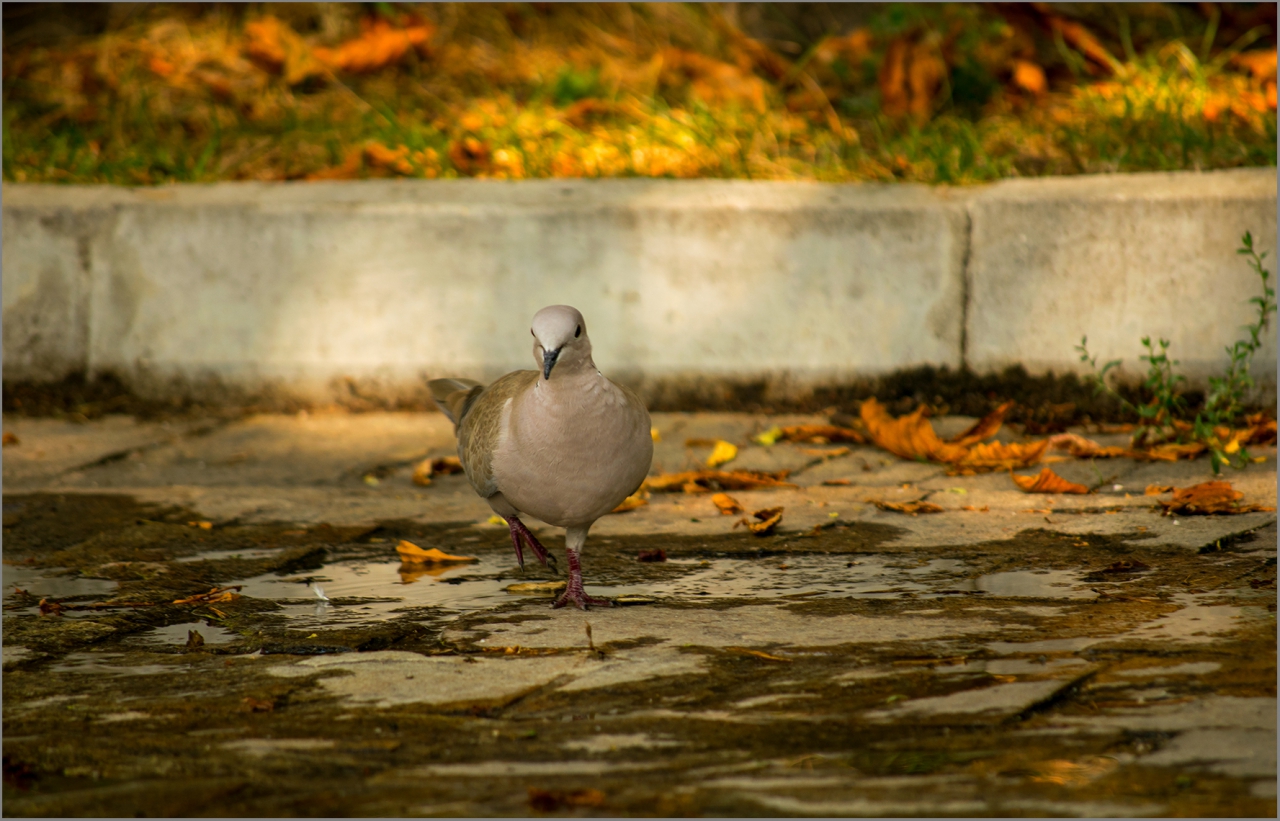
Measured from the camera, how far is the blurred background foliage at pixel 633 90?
19.2 feet

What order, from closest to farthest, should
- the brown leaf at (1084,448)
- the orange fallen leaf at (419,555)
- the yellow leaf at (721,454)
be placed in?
the orange fallen leaf at (419,555), the brown leaf at (1084,448), the yellow leaf at (721,454)

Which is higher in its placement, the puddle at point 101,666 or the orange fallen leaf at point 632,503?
the orange fallen leaf at point 632,503

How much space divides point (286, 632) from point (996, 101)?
15.6 feet

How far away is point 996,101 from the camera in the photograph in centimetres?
656

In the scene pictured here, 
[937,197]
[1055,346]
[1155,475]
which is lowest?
[1155,475]

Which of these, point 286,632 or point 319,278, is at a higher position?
point 319,278

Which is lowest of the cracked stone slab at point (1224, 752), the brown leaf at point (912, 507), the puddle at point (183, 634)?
the puddle at point (183, 634)

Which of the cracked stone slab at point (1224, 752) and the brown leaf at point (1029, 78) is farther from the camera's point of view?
the brown leaf at point (1029, 78)

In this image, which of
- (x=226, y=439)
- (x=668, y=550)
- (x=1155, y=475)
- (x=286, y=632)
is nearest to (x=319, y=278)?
(x=226, y=439)

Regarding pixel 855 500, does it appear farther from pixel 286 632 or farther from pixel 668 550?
pixel 286 632

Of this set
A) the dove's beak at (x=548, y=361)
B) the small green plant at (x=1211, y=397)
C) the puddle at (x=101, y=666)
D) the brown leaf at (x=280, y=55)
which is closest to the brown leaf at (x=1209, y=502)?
the small green plant at (x=1211, y=397)

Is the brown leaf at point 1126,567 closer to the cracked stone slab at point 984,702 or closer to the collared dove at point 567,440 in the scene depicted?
the cracked stone slab at point 984,702

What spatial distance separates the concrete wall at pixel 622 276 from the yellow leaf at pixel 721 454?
697 mm

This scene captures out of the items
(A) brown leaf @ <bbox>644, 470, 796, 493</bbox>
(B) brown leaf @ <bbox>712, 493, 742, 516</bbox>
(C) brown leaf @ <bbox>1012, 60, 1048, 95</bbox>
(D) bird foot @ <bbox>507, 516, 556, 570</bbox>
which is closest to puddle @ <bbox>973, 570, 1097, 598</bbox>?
(B) brown leaf @ <bbox>712, 493, 742, 516</bbox>
